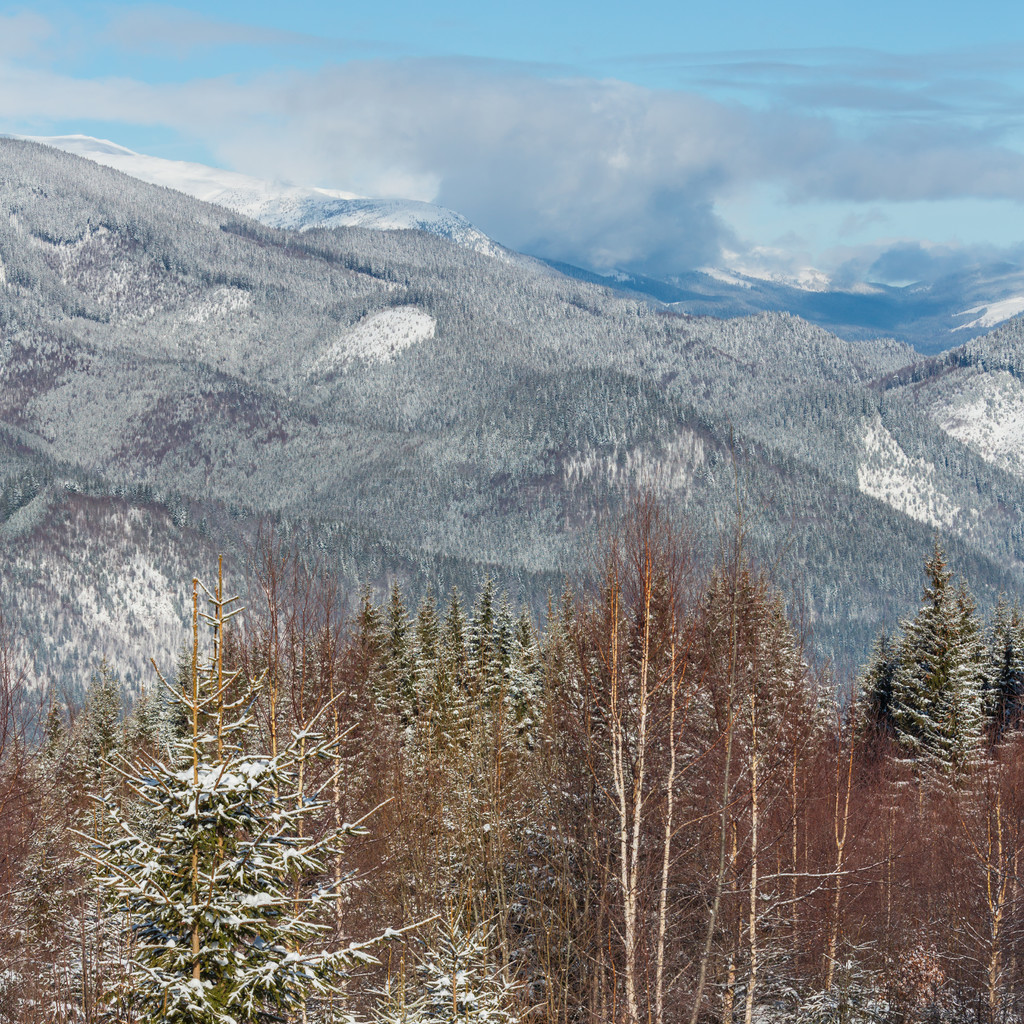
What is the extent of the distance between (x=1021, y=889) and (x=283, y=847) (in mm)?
17488

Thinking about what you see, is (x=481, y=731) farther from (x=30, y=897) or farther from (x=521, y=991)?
(x=30, y=897)

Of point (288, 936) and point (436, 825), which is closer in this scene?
point (288, 936)

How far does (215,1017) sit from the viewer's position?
6.97 m

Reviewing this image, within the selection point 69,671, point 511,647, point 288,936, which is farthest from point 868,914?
point 69,671

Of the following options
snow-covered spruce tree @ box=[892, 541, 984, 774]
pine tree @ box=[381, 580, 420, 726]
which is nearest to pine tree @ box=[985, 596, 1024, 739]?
snow-covered spruce tree @ box=[892, 541, 984, 774]

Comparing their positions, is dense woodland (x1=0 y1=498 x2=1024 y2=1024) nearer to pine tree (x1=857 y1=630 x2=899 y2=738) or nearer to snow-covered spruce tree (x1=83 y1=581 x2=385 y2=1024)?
snow-covered spruce tree (x1=83 y1=581 x2=385 y2=1024)

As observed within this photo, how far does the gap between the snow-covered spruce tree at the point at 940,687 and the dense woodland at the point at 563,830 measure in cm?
13

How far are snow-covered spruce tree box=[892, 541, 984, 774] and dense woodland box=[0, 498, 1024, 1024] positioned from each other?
0.13 meters

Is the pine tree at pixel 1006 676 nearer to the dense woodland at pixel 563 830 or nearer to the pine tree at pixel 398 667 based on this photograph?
the dense woodland at pixel 563 830

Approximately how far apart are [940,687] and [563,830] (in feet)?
64.9

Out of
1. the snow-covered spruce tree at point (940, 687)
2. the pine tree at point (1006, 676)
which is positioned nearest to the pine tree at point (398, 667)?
the snow-covered spruce tree at point (940, 687)

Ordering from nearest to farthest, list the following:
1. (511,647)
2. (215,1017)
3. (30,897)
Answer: (215,1017)
(30,897)
(511,647)

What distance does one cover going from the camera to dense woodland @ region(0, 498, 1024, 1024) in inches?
294

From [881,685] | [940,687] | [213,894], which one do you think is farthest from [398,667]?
[213,894]
